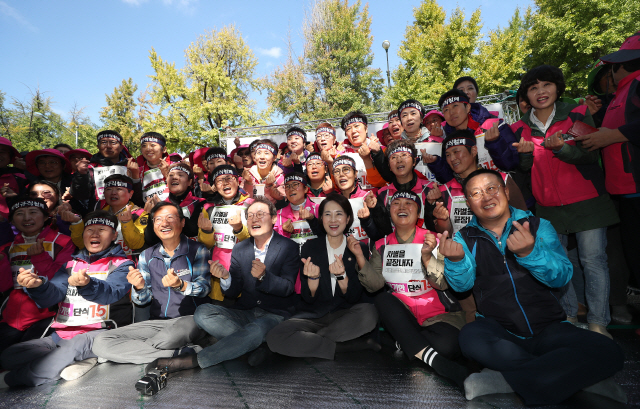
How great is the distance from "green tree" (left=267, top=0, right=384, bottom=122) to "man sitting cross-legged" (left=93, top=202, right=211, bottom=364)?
21115 millimetres

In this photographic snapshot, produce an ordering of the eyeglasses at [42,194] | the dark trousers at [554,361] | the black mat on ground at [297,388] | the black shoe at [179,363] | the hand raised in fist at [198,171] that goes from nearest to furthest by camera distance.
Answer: the dark trousers at [554,361]
the black mat on ground at [297,388]
the black shoe at [179,363]
the eyeglasses at [42,194]
the hand raised in fist at [198,171]

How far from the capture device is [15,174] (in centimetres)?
524

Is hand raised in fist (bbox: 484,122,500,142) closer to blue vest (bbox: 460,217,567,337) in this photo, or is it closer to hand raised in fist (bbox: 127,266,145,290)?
blue vest (bbox: 460,217,567,337)

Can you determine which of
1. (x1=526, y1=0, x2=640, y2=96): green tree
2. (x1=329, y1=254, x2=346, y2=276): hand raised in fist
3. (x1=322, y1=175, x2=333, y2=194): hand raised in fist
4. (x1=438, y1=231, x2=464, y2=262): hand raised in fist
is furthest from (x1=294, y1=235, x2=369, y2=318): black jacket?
(x1=526, y1=0, x2=640, y2=96): green tree

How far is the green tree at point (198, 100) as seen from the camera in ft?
64.2

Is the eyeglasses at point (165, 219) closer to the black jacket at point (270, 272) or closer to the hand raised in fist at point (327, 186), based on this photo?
the black jacket at point (270, 272)

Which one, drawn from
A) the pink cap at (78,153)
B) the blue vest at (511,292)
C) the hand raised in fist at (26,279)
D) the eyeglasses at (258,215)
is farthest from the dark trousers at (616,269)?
the pink cap at (78,153)

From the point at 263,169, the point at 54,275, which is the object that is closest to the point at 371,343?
the point at 263,169

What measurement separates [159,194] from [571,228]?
5042 millimetres

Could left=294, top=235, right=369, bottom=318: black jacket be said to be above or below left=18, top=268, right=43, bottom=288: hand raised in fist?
below

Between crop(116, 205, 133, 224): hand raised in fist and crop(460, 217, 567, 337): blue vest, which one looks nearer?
crop(460, 217, 567, 337): blue vest

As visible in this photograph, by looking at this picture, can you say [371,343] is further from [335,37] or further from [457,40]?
[335,37]

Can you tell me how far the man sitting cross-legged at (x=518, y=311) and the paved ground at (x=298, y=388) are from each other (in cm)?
14

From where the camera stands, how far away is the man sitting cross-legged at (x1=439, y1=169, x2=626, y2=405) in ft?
6.79
